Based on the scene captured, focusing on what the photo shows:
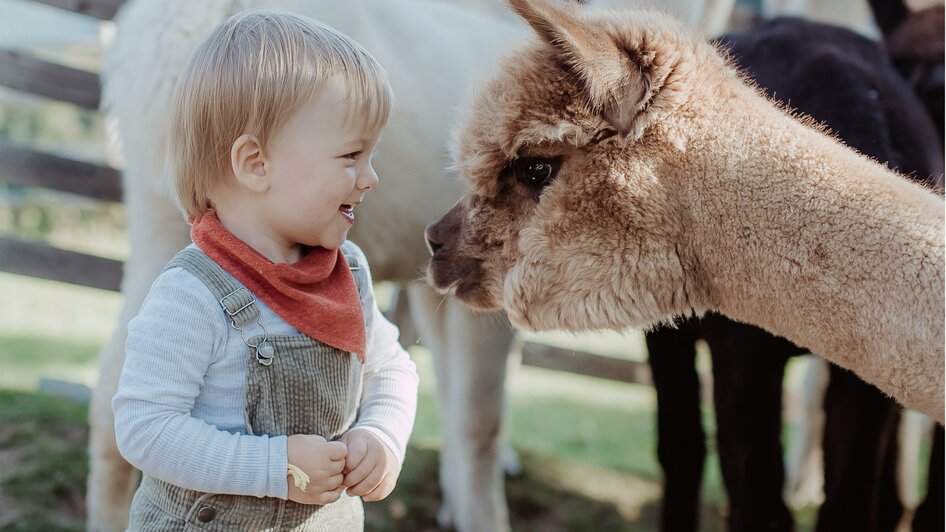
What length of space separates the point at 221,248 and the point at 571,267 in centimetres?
62

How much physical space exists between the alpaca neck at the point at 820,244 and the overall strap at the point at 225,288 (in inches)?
29.7

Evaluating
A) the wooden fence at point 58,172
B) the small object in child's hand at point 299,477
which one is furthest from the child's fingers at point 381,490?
the wooden fence at point 58,172

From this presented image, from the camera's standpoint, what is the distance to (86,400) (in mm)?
3625

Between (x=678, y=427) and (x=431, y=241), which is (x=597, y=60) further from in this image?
(x=678, y=427)

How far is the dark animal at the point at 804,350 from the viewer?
228 centimetres

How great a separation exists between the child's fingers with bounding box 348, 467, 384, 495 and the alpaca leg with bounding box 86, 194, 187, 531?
0.92 m

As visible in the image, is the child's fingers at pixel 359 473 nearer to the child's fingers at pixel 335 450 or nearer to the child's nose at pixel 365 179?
the child's fingers at pixel 335 450

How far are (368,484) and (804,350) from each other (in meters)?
1.42

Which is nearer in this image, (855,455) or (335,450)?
(335,450)

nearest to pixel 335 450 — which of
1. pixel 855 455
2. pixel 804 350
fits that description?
pixel 804 350

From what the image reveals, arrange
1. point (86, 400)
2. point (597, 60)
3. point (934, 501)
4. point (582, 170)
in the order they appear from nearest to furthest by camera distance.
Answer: point (597, 60) < point (582, 170) < point (934, 501) < point (86, 400)

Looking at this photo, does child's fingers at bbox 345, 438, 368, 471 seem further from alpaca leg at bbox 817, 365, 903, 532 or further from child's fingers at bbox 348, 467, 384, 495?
alpaca leg at bbox 817, 365, 903, 532

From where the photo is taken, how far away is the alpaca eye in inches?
65.6

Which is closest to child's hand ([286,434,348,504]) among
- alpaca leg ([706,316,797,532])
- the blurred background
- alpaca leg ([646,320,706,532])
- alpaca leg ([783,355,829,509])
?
the blurred background
